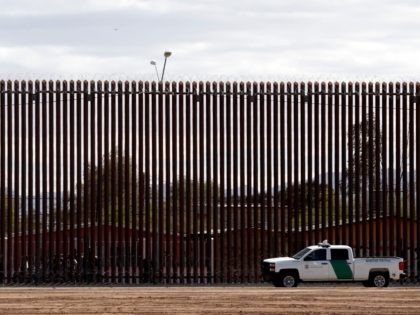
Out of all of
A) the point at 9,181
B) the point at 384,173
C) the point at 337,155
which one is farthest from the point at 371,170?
the point at 9,181

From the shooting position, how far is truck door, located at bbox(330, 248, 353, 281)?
3441 centimetres

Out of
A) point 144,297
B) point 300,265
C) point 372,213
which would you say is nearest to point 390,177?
point 372,213

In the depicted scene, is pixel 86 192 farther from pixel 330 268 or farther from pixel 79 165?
pixel 330 268

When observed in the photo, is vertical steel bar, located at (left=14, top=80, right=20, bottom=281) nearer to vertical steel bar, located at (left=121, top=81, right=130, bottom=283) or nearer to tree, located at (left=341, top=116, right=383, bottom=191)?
vertical steel bar, located at (left=121, top=81, right=130, bottom=283)

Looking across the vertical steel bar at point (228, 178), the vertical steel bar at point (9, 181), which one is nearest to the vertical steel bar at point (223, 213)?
the vertical steel bar at point (228, 178)

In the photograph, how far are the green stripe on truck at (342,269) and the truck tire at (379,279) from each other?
1.97 ft

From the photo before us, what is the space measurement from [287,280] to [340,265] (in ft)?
5.10

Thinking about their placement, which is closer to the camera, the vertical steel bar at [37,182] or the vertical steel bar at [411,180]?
the vertical steel bar at [37,182]

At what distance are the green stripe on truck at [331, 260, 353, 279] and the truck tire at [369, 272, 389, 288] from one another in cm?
60

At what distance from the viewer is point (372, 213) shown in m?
35.5

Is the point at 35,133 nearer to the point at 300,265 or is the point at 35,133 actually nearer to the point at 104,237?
the point at 104,237

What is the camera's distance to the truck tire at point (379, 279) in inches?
1350

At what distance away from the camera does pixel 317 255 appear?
3434 centimetres

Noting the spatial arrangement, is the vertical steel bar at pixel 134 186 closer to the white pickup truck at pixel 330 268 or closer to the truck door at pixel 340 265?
the white pickup truck at pixel 330 268
